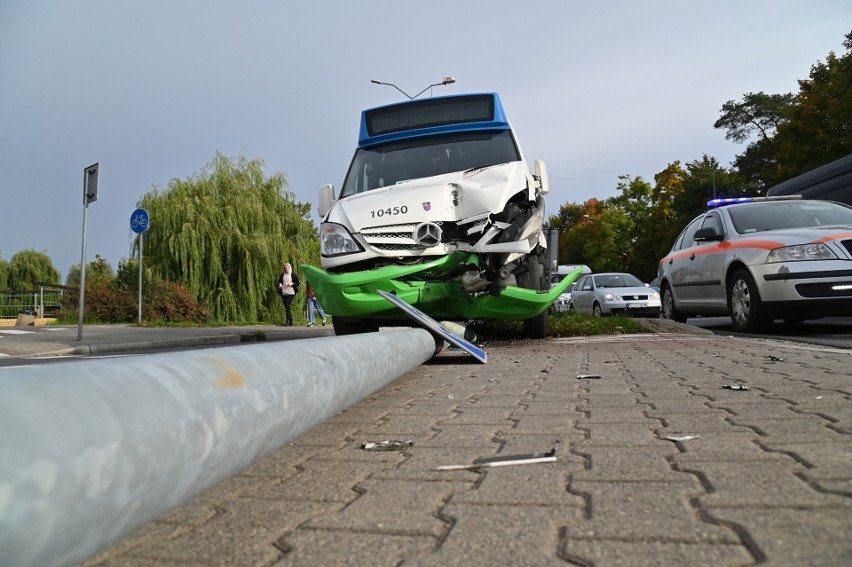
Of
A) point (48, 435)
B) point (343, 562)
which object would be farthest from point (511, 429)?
point (48, 435)

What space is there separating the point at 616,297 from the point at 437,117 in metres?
12.0

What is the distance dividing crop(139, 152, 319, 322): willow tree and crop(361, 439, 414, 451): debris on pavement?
810 inches

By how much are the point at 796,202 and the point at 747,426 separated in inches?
329

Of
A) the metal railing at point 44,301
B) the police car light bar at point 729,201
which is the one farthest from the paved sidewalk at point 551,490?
the metal railing at point 44,301

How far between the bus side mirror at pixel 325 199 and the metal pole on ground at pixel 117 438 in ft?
19.6

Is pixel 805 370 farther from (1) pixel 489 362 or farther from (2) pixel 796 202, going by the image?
(2) pixel 796 202

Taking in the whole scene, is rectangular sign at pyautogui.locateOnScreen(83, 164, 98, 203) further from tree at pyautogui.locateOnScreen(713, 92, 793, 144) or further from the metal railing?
tree at pyautogui.locateOnScreen(713, 92, 793, 144)

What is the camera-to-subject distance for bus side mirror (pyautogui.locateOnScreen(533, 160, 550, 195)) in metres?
8.17

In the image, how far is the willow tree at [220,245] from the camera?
22500mm

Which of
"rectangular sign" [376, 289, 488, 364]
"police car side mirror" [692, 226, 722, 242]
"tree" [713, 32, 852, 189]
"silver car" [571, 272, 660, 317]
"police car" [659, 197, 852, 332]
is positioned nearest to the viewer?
"rectangular sign" [376, 289, 488, 364]

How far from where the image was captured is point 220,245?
22828 mm

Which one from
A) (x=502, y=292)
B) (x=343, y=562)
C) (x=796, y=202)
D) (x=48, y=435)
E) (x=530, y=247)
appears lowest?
(x=343, y=562)

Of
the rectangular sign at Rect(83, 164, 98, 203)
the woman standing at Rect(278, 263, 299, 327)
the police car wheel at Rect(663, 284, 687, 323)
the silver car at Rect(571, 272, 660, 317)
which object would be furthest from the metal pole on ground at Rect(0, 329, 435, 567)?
the woman standing at Rect(278, 263, 299, 327)

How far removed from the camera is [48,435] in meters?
1.22
